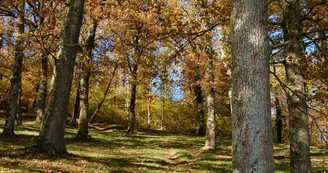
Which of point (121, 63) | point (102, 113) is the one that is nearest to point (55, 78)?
point (121, 63)

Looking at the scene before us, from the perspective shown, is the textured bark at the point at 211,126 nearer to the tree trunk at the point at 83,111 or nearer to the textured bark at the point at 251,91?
the tree trunk at the point at 83,111

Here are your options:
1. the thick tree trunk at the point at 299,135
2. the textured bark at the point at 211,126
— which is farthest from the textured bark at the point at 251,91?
the textured bark at the point at 211,126

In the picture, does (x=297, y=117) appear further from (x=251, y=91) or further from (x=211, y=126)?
(x=211, y=126)

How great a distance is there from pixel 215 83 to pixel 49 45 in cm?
1077

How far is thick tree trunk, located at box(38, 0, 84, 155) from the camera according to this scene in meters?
11.1

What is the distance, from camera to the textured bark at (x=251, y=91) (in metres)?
3.80

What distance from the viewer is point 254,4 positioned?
13.4 feet

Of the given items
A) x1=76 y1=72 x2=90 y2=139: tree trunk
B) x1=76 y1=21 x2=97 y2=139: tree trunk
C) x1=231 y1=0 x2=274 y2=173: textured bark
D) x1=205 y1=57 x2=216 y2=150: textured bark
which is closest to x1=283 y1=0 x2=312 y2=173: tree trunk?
x1=231 y1=0 x2=274 y2=173: textured bark

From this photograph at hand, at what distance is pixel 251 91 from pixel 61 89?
9.00 meters

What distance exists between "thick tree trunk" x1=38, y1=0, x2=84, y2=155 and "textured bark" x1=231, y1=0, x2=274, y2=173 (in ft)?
27.6

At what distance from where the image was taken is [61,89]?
1145 cm

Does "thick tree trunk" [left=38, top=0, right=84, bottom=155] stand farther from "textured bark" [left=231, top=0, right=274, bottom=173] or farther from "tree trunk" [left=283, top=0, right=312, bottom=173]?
"textured bark" [left=231, top=0, right=274, bottom=173]

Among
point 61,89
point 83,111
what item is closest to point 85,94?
point 83,111

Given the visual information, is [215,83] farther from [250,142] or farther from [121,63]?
[250,142]
